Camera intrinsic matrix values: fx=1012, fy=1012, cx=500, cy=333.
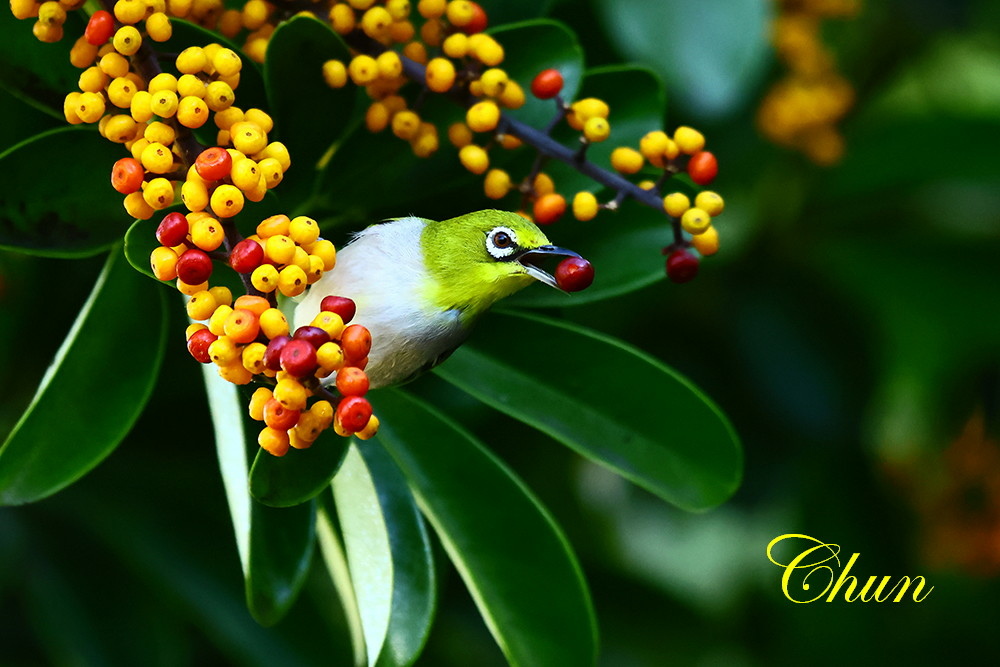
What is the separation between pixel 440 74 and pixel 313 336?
0.40 m

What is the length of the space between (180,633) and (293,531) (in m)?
0.83

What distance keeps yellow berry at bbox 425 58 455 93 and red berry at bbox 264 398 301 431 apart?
42 cm

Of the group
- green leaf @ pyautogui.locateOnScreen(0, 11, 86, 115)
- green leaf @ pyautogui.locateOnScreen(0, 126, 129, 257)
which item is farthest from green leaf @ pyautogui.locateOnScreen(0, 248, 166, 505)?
green leaf @ pyautogui.locateOnScreen(0, 11, 86, 115)

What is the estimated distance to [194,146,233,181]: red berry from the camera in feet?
2.52

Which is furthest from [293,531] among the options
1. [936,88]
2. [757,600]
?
[936,88]

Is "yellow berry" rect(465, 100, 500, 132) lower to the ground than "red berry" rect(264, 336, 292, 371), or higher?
higher

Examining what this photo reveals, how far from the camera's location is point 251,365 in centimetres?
73

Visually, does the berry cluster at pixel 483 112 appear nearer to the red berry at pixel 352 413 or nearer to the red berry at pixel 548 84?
the red berry at pixel 548 84

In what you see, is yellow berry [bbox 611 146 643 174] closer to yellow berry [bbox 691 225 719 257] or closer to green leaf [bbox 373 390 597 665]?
yellow berry [bbox 691 225 719 257]

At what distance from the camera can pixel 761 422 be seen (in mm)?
2375

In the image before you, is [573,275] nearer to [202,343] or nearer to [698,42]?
[202,343]

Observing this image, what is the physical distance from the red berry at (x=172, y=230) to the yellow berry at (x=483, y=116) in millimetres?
343


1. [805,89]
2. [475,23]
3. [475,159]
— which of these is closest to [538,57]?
[475,23]

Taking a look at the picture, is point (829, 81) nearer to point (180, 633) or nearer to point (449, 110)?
point (449, 110)
